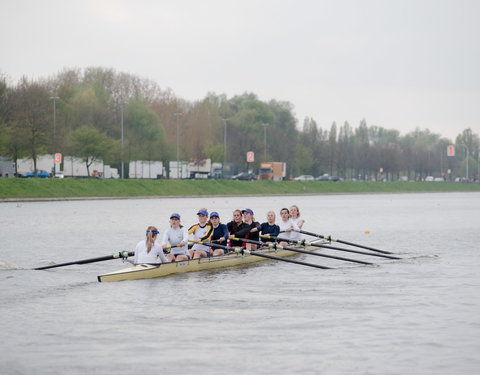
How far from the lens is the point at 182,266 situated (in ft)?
75.8

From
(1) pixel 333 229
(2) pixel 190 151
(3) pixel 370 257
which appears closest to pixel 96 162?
(2) pixel 190 151

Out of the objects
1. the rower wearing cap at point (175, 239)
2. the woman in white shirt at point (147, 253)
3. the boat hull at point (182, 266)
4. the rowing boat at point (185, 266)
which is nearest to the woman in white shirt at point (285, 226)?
the rowing boat at point (185, 266)

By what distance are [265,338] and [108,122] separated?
87607 mm

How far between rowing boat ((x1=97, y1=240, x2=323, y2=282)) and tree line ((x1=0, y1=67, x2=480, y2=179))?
5171cm

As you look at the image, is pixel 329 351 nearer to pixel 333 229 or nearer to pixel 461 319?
pixel 461 319

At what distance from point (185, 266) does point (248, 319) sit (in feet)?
23.7

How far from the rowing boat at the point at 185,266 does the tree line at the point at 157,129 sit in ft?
170

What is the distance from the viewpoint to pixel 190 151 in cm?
11888

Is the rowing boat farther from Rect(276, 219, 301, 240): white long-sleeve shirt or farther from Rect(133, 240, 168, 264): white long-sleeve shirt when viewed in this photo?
Rect(276, 219, 301, 240): white long-sleeve shirt

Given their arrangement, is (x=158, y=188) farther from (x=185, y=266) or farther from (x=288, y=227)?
(x=185, y=266)

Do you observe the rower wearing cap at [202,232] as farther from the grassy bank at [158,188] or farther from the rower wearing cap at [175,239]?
the grassy bank at [158,188]

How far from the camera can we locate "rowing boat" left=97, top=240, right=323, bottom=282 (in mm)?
21031

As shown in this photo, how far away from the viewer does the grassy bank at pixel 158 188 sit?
75.8m

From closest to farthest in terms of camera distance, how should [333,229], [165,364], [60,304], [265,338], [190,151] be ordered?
1. [165,364]
2. [265,338]
3. [60,304]
4. [333,229]
5. [190,151]
